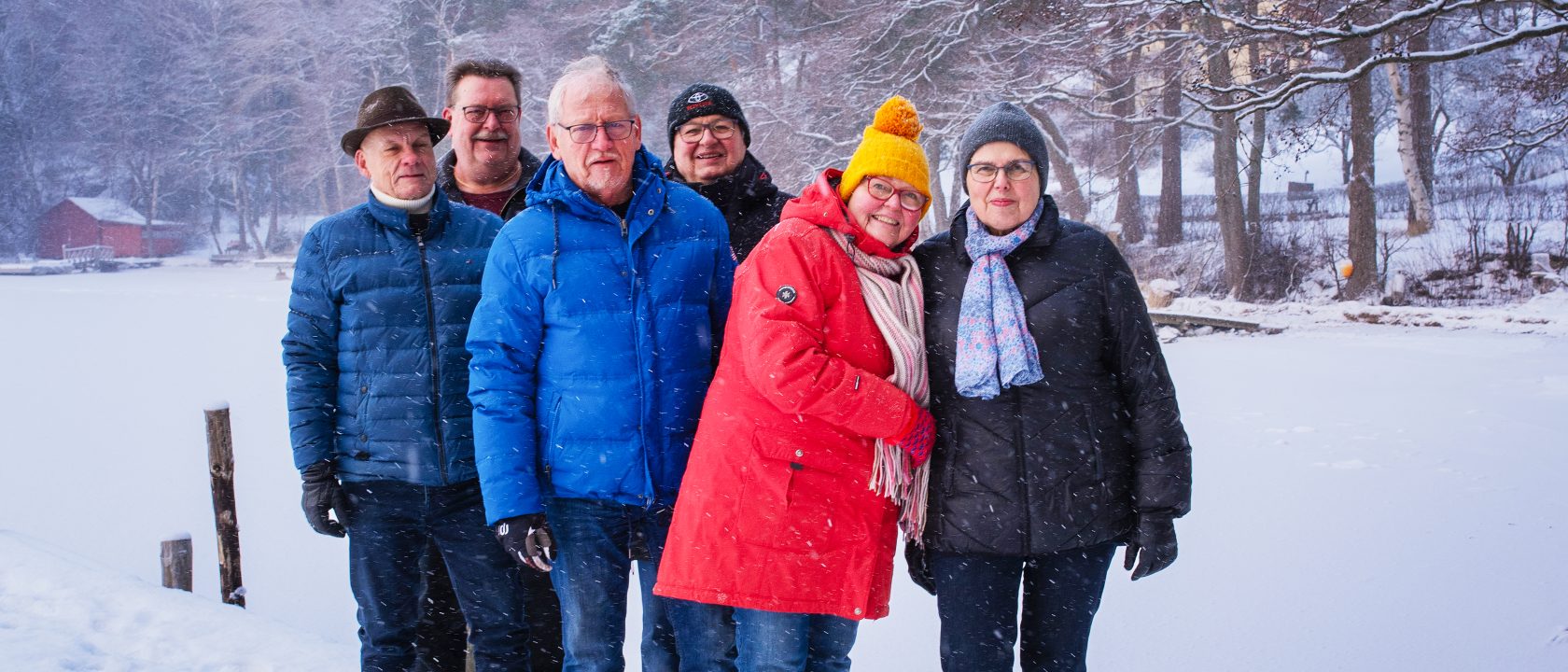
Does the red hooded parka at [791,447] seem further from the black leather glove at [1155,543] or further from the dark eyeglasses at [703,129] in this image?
the dark eyeglasses at [703,129]

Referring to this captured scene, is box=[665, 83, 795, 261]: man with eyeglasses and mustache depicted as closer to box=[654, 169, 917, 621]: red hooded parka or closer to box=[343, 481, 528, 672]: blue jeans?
box=[654, 169, 917, 621]: red hooded parka

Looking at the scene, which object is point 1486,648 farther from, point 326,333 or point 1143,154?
point 1143,154

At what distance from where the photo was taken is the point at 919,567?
2600mm

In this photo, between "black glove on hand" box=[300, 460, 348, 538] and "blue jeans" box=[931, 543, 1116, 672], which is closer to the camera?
"blue jeans" box=[931, 543, 1116, 672]

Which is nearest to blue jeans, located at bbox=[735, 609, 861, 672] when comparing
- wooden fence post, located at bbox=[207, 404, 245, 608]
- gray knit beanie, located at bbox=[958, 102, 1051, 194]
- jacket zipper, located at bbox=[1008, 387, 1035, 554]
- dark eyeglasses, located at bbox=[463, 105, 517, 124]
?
jacket zipper, located at bbox=[1008, 387, 1035, 554]

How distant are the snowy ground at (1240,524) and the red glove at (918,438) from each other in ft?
5.86

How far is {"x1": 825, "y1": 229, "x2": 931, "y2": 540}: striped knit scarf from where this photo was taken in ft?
7.55

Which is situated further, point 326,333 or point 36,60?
point 36,60

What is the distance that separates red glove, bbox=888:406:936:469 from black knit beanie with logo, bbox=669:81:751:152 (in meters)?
1.45

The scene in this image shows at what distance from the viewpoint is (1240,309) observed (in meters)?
13.7

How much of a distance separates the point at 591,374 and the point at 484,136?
1.61m

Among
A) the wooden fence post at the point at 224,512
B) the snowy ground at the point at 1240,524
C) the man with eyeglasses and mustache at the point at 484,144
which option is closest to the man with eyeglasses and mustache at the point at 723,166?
the man with eyeglasses and mustache at the point at 484,144

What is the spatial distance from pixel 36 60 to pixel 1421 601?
55827 mm

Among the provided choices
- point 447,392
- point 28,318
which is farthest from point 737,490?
point 28,318
